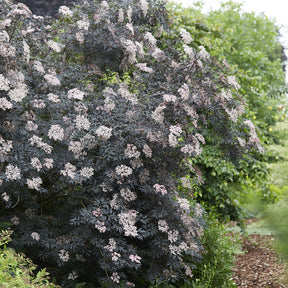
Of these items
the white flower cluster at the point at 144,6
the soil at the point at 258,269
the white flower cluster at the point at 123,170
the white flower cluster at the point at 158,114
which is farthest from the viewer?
the soil at the point at 258,269

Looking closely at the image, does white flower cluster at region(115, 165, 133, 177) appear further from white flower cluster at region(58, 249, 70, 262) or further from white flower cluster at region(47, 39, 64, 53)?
white flower cluster at region(47, 39, 64, 53)

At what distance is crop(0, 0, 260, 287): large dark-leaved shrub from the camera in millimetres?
2951

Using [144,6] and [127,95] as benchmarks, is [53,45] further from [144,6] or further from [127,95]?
[144,6]

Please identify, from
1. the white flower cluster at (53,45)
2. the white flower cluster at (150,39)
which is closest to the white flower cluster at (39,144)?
the white flower cluster at (53,45)

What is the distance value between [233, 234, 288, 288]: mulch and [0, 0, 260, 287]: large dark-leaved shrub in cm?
120

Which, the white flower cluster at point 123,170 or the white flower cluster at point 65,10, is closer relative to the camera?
the white flower cluster at point 123,170

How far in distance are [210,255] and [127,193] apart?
1460 mm

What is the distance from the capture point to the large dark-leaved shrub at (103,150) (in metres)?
2.95

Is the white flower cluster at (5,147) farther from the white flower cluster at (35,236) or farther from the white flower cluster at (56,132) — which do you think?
the white flower cluster at (35,236)

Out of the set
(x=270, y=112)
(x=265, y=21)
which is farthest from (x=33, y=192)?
(x=265, y=21)

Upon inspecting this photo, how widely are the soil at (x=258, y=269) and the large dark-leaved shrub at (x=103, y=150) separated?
120 centimetres

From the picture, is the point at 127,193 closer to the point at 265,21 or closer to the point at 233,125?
the point at 233,125

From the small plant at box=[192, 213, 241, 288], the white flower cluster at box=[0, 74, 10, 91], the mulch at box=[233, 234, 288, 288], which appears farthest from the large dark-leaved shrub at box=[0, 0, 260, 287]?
the mulch at box=[233, 234, 288, 288]

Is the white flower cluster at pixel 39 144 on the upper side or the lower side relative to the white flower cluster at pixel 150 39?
lower
